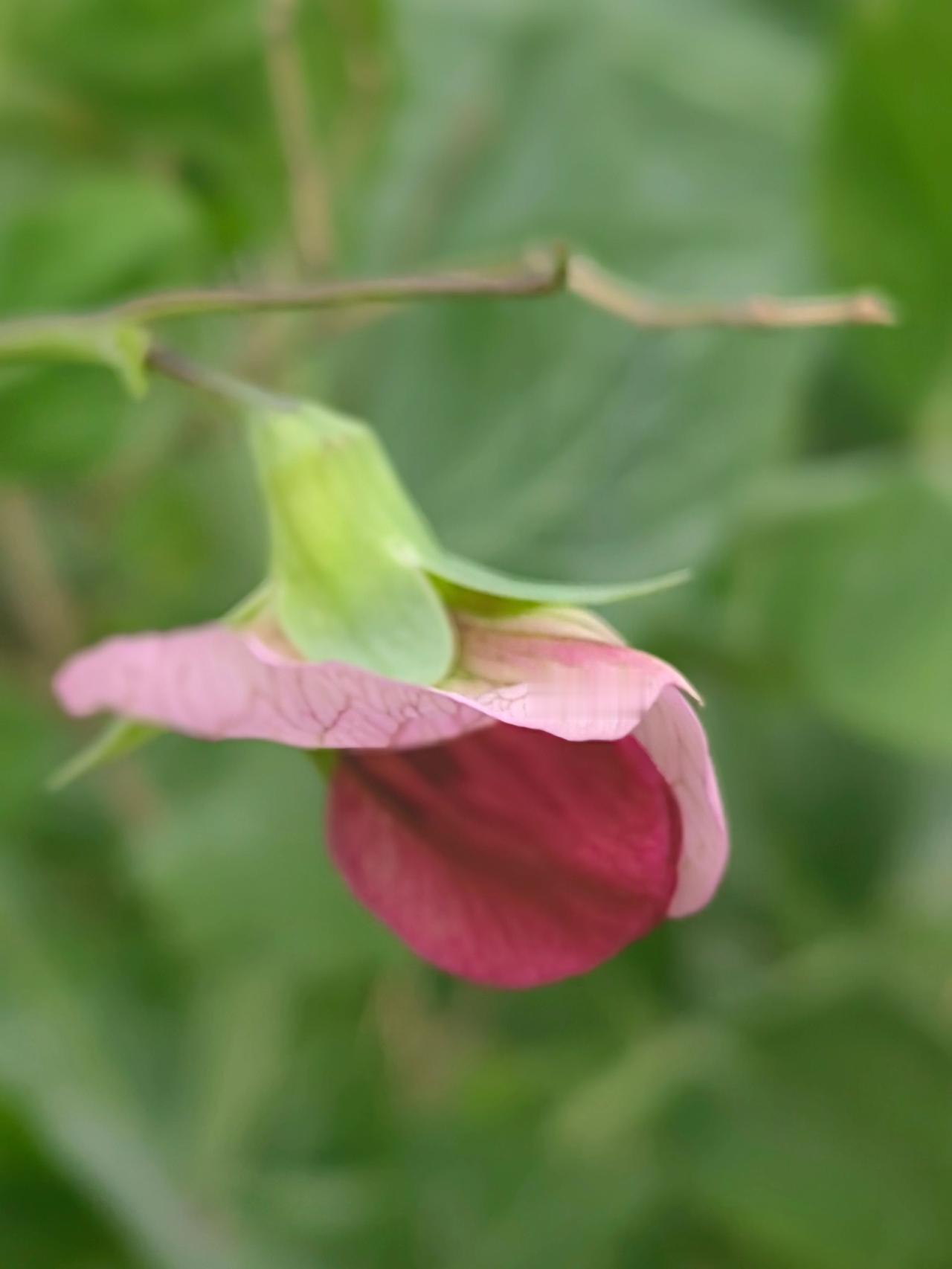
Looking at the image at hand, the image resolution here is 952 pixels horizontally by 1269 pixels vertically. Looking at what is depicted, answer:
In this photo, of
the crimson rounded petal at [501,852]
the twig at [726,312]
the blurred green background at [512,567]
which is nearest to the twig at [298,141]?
the blurred green background at [512,567]

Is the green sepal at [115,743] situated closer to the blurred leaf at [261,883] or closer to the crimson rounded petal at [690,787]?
the crimson rounded petal at [690,787]

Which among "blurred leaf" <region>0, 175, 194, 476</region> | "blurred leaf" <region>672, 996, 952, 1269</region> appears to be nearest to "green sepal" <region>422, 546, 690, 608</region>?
"blurred leaf" <region>0, 175, 194, 476</region>

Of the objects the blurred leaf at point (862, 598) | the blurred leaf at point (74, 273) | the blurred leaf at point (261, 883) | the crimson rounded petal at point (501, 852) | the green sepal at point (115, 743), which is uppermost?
the blurred leaf at point (74, 273)

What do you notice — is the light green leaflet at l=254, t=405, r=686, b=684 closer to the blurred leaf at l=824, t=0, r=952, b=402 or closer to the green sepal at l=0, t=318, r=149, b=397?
the green sepal at l=0, t=318, r=149, b=397

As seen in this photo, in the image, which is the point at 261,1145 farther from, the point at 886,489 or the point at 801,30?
the point at 801,30

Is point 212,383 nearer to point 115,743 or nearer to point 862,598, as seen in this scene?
point 115,743

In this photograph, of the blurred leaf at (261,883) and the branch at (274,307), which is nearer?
the branch at (274,307)

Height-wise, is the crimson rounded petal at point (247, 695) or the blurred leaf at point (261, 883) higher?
the crimson rounded petal at point (247, 695)
